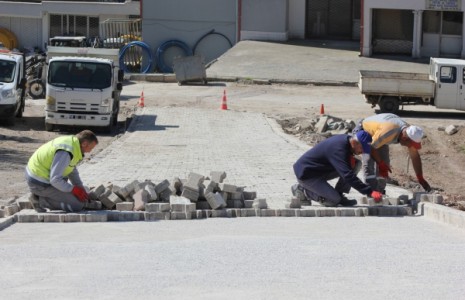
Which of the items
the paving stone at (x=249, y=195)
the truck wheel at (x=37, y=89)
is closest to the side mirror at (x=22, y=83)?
the truck wheel at (x=37, y=89)

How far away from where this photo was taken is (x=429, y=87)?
118ft

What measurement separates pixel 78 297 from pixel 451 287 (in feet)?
11.3

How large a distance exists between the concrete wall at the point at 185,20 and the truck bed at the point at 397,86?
19.9 meters

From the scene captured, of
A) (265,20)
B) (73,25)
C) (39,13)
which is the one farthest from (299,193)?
(73,25)

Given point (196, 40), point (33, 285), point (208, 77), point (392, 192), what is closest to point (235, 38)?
point (196, 40)

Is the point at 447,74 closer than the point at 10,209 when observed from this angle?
No

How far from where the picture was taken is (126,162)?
23.0 m

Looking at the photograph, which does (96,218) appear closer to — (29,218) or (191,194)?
(29,218)

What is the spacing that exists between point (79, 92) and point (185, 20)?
25250 millimetres

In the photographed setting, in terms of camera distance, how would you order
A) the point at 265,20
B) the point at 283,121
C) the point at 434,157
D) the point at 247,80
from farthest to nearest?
1. the point at 265,20
2. the point at 247,80
3. the point at 283,121
4. the point at 434,157

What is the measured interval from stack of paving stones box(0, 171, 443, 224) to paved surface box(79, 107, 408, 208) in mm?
716

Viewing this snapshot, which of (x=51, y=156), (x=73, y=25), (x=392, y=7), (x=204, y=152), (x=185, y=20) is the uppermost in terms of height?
(x=392, y=7)

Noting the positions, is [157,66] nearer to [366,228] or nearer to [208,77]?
[208,77]

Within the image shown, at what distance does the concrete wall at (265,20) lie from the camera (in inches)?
2116
